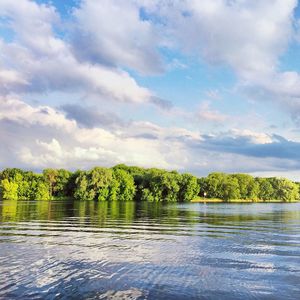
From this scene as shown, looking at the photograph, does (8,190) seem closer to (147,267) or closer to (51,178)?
(51,178)

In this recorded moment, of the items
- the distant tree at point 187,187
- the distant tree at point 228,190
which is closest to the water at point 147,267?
the distant tree at point 187,187

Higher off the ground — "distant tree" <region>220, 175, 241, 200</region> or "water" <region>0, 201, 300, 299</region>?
"distant tree" <region>220, 175, 241, 200</region>

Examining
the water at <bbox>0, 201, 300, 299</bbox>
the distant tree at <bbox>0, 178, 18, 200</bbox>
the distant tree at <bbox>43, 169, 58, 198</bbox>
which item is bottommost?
the water at <bbox>0, 201, 300, 299</bbox>


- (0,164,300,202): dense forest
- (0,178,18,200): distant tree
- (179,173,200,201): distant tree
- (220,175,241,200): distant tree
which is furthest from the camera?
(220,175,241,200): distant tree

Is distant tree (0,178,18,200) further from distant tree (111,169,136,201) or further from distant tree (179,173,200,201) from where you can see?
distant tree (179,173,200,201)

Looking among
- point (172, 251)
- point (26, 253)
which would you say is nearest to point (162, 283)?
point (172, 251)

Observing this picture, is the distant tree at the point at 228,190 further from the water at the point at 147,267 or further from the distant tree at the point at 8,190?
the water at the point at 147,267

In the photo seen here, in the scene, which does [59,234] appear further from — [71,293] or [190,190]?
[190,190]

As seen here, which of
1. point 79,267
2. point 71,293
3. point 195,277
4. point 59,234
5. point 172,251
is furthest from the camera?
point 59,234

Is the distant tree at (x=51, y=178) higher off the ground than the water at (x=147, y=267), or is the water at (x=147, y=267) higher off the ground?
the distant tree at (x=51, y=178)

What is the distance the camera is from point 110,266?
18062mm

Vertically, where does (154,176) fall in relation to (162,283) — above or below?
above

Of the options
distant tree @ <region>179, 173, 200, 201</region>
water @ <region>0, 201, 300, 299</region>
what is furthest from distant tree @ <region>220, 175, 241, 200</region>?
water @ <region>0, 201, 300, 299</region>

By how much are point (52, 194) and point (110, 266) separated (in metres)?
170
